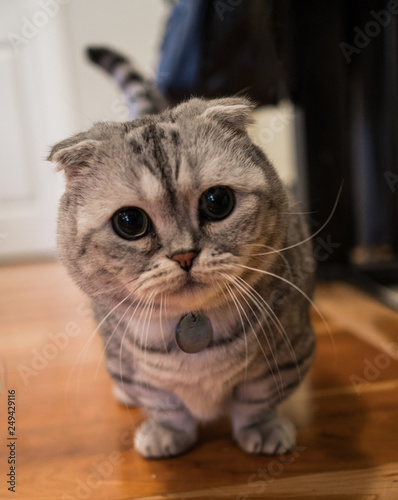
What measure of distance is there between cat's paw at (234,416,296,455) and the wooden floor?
2 cm

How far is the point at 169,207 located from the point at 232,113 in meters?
0.19

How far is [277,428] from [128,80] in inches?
44.1

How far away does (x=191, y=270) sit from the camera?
670 mm

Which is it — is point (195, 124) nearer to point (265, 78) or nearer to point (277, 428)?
point (277, 428)

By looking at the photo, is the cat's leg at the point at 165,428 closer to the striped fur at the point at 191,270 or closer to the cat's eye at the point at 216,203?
the striped fur at the point at 191,270

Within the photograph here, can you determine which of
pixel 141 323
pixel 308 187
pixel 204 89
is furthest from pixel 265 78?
pixel 141 323

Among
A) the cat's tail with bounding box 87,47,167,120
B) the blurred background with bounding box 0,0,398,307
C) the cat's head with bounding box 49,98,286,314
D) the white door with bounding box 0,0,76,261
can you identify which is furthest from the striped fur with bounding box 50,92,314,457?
the white door with bounding box 0,0,76,261

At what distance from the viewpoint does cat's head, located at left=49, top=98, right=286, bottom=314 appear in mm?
676

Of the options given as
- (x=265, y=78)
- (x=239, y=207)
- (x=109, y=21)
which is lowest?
(x=239, y=207)

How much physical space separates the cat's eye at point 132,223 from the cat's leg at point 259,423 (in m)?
0.36

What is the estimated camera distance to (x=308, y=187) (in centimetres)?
189

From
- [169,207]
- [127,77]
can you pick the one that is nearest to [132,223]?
[169,207]

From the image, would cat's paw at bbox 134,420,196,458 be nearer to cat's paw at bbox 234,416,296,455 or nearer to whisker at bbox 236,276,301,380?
cat's paw at bbox 234,416,296,455

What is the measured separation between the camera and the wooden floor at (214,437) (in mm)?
815
